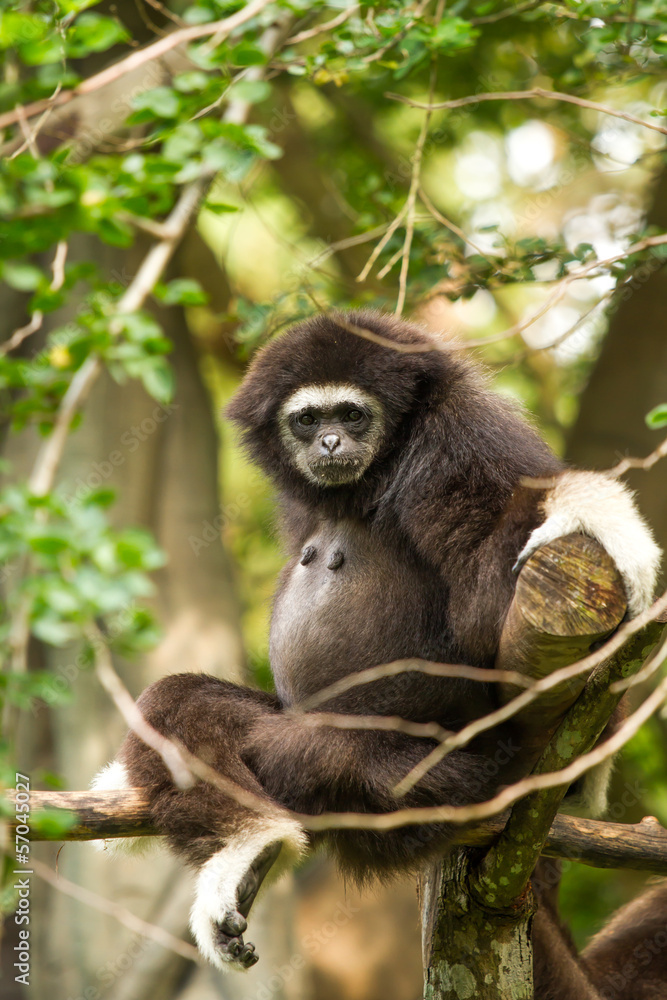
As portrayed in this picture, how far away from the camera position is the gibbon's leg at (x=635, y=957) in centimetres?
500

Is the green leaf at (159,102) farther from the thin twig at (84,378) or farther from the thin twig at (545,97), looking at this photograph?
the thin twig at (545,97)

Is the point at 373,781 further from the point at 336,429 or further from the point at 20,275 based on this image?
the point at 20,275

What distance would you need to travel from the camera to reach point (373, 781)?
12.5 ft

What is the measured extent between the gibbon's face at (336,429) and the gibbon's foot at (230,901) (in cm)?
174

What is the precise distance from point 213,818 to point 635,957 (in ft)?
8.91

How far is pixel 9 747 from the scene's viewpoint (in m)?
3.12

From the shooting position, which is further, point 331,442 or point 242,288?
point 242,288

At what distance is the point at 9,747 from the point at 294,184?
8138mm

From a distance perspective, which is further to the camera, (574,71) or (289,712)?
(574,71)

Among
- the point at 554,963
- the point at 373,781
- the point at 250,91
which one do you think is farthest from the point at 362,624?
the point at 250,91

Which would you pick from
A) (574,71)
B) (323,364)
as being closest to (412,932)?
(323,364)

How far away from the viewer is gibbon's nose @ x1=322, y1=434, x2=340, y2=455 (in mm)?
4441

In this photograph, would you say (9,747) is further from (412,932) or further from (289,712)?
(412,932)

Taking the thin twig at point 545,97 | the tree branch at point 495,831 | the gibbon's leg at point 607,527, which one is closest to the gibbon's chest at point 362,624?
the tree branch at point 495,831
